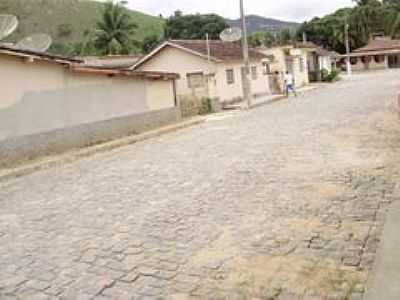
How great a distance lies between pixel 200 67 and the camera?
93.3 feet

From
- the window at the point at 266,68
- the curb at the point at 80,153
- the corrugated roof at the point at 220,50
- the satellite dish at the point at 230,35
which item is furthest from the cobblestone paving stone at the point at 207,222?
the window at the point at 266,68

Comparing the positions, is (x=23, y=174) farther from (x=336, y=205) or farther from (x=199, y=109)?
(x=199, y=109)

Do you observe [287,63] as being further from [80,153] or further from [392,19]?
[392,19]

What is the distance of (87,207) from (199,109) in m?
17.4

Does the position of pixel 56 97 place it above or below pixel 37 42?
below

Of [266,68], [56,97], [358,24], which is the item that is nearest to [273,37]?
[358,24]

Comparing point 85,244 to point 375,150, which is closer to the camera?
point 85,244

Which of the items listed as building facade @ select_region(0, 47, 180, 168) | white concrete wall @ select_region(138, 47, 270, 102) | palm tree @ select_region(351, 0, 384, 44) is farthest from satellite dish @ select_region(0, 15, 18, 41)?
palm tree @ select_region(351, 0, 384, 44)

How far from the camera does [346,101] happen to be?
24.5 meters

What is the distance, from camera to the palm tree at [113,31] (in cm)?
4950

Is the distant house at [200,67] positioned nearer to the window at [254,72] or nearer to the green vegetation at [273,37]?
the window at [254,72]

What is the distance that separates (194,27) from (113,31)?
79.1 ft

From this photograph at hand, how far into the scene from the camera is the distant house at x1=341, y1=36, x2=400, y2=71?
6075cm

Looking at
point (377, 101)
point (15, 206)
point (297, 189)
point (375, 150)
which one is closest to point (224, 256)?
point (297, 189)
